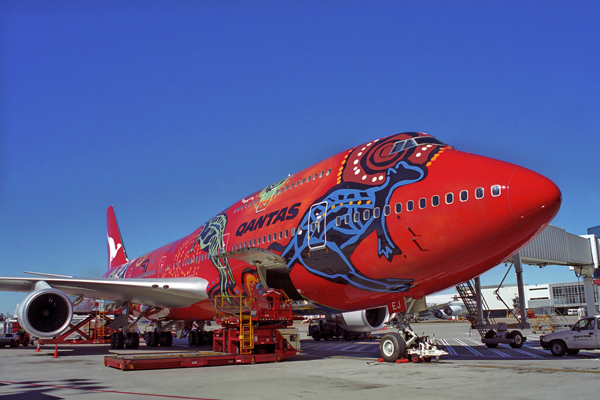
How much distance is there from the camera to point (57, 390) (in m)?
8.59

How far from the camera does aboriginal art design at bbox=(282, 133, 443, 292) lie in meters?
11.4

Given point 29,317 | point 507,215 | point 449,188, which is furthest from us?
point 29,317

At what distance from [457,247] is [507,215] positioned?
1215mm

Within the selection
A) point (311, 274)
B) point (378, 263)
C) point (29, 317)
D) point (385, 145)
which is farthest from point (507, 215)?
point (29, 317)

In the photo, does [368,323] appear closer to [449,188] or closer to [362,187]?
[362,187]

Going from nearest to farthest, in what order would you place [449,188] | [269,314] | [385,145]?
[449,188] → [385,145] → [269,314]

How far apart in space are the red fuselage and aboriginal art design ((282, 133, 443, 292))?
0.09ft

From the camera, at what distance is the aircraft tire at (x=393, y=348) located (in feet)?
39.2

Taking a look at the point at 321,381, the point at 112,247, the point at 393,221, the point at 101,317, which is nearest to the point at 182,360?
the point at 321,381

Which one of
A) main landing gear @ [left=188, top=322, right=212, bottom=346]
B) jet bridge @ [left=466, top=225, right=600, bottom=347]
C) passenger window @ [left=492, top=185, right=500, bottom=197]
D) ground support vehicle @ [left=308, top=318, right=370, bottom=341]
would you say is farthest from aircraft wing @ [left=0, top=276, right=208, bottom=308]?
ground support vehicle @ [left=308, top=318, right=370, bottom=341]

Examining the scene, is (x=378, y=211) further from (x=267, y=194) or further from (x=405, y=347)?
(x=267, y=194)

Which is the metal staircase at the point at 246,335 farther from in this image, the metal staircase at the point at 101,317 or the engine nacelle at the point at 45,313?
the metal staircase at the point at 101,317

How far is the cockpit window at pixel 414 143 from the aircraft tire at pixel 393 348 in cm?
464

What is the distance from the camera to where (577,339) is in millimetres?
15219
